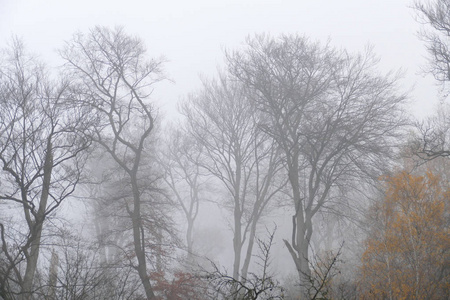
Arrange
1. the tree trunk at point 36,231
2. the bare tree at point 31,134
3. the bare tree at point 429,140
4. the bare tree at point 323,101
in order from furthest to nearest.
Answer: the bare tree at point 323,101 < the bare tree at point 31,134 < the tree trunk at point 36,231 < the bare tree at point 429,140

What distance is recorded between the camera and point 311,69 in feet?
45.5

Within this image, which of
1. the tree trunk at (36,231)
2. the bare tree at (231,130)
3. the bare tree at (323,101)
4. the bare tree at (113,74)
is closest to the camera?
the tree trunk at (36,231)

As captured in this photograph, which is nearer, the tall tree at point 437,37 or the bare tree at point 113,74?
the tall tree at point 437,37

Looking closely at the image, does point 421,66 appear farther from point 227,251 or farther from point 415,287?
point 227,251

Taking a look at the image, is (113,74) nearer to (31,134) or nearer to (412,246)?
(31,134)

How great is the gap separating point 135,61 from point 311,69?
679 cm

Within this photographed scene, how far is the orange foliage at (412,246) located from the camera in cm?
1127

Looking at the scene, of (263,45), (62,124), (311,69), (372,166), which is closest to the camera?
(62,124)

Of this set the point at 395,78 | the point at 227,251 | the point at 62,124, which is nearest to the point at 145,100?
the point at 62,124

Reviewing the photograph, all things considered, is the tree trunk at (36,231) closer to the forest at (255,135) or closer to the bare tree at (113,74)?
the forest at (255,135)

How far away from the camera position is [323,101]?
1395 centimetres

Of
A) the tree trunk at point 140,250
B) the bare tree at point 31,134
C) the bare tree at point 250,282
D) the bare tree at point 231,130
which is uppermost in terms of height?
the bare tree at point 231,130

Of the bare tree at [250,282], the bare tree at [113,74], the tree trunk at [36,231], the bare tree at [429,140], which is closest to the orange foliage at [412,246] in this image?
the bare tree at [429,140]

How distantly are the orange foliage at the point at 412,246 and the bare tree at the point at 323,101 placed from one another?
155 centimetres
